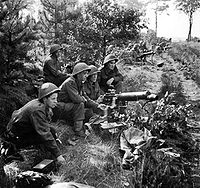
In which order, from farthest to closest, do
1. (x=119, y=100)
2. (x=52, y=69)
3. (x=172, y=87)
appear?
(x=172, y=87) < (x=52, y=69) < (x=119, y=100)

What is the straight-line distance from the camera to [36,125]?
15.9 feet

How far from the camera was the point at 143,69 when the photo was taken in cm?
1555

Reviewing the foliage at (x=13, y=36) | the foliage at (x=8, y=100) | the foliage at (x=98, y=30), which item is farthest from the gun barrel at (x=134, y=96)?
the foliage at (x=98, y=30)

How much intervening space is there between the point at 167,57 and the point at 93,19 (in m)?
8.18

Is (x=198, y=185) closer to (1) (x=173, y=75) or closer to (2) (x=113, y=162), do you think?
(2) (x=113, y=162)

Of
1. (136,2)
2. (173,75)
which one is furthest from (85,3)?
(136,2)

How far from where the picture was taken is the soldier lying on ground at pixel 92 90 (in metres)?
7.37

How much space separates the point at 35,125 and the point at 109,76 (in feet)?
14.5

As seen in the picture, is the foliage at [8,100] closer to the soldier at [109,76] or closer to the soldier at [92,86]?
the soldier at [92,86]

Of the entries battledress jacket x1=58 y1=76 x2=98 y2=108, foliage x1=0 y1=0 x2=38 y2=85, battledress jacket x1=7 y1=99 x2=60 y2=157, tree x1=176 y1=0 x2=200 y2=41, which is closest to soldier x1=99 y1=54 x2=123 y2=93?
battledress jacket x1=58 y1=76 x2=98 y2=108

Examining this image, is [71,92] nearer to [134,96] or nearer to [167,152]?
[134,96]

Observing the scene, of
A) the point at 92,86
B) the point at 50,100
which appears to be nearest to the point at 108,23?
the point at 92,86

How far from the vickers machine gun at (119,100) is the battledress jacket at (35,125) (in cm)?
206

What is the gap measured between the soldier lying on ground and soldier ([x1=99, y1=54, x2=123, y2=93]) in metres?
0.49
